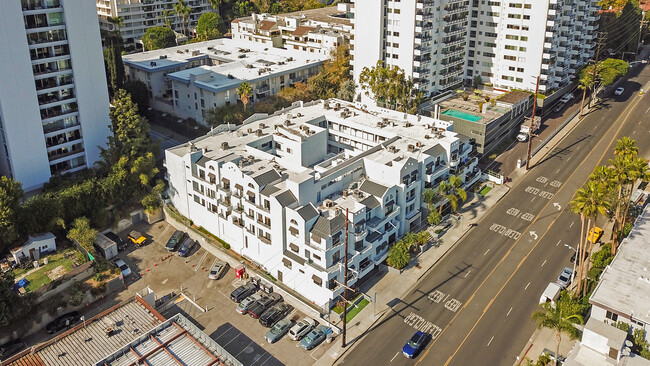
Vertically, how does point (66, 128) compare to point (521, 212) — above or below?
above

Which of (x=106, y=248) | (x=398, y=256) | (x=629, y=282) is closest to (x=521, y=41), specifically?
(x=398, y=256)

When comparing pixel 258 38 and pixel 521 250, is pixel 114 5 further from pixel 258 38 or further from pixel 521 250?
pixel 521 250

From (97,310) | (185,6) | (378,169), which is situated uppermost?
(185,6)

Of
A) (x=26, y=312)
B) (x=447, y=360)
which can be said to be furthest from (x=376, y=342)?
(x=26, y=312)

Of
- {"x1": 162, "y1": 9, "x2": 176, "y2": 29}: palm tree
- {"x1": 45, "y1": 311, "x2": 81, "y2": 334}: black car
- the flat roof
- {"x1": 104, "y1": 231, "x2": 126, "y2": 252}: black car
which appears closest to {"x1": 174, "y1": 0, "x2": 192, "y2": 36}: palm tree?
{"x1": 162, "y1": 9, "x2": 176, "y2": 29}: palm tree

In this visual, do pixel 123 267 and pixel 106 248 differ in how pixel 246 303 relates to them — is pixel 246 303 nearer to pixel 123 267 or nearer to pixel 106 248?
pixel 123 267

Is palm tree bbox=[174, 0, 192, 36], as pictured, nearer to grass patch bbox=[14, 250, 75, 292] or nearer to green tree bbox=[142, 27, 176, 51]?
green tree bbox=[142, 27, 176, 51]

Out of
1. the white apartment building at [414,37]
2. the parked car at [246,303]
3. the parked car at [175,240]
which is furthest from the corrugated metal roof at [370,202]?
the white apartment building at [414,37]

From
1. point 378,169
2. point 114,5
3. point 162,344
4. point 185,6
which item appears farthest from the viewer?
point 185,6
